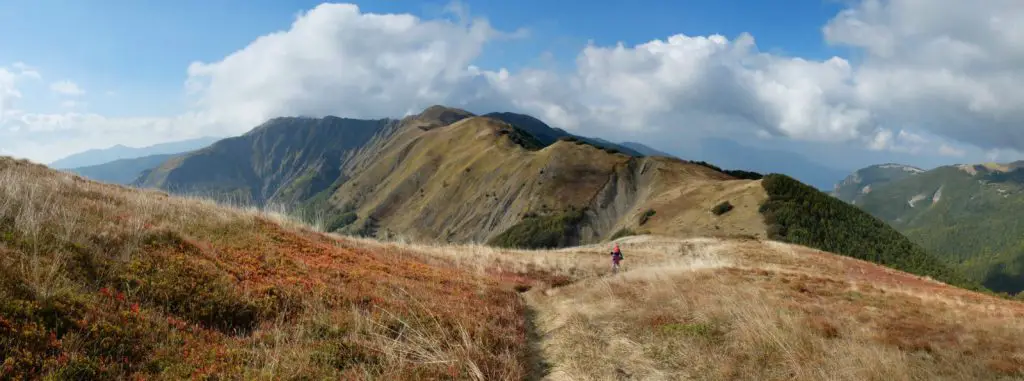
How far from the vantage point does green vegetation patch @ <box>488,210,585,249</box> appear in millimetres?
133875

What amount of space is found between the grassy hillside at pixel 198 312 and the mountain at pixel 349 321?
0.04m

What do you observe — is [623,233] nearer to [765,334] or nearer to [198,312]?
[765,334]

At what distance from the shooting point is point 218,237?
14516 millimetres

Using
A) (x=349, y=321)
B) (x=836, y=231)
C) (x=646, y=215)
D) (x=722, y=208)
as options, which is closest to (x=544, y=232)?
(x=646, y=215)

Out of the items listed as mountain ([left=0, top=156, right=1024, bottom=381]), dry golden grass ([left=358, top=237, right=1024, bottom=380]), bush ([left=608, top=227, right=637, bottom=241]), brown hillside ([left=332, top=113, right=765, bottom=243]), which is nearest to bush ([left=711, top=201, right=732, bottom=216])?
brown hillside ([left=332, top=113, right=765, bottom=243])

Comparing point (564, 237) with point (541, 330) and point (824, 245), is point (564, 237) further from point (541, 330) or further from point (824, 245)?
point (541, 330)

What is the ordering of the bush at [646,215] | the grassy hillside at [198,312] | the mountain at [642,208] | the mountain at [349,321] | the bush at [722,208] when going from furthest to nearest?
the bush at [646,215], the bush at [722,208], the mountain at [642,208], the mountain at [349,321], the grassy hillside at [198,312]

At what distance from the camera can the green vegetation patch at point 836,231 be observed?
77.6 metres

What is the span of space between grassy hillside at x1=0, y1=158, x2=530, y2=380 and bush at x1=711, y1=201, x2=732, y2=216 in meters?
81.6

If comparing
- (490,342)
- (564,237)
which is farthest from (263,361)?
(564,237)

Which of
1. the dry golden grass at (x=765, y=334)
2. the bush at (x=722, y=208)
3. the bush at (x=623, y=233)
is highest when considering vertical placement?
the bush at (x=722, y=208)

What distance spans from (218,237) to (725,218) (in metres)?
84.7

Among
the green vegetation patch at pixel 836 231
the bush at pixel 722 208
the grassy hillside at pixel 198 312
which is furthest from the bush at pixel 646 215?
the grassy hillside at pixel 198 312

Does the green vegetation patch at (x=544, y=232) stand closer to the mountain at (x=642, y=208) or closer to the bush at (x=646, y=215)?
the mountain at (x=642, y=208)
